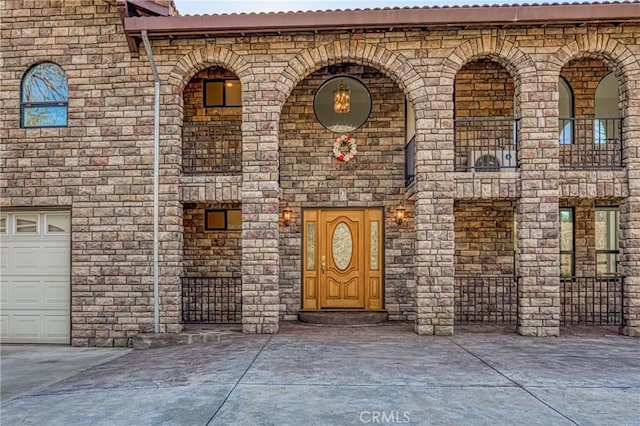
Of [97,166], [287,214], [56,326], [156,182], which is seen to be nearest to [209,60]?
[156,182]

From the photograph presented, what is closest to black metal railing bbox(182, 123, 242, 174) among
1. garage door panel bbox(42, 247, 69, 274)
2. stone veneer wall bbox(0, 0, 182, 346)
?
stone veneer wall bbox(0, 0, 182, 346)

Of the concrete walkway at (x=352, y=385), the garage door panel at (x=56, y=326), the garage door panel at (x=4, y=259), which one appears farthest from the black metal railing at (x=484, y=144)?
the garage door panel at (x=4, y=259)

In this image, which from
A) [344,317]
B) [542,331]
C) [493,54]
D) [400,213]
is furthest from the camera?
[400,213]

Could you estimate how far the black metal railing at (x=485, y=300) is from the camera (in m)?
10.2

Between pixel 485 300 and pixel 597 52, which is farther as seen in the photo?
pixel 485 300

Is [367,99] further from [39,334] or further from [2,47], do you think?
[39,334]

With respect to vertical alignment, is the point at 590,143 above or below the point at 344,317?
above

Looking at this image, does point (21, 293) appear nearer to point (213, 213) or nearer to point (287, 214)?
point (213, 213)

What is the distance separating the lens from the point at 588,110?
10117mm

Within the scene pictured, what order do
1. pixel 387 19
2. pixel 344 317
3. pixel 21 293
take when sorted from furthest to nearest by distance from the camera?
pixel 344 317 → pixel 21 293 → pixel 387 19

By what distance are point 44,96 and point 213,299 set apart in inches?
198

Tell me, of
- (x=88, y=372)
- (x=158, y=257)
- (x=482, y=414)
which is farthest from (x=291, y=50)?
(x=482, y=414)

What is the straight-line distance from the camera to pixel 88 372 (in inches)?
262

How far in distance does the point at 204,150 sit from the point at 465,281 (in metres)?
6.14
